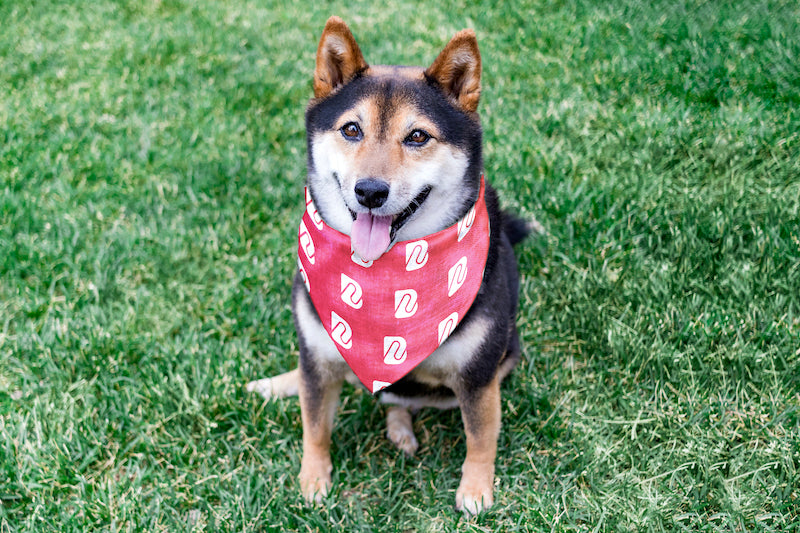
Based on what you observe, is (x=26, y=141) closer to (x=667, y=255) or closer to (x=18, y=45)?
(x=18, y=45)

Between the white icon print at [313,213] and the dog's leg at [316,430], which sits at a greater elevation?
the white icon print at [313,213]

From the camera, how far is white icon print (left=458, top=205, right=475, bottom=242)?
2453 millimetres

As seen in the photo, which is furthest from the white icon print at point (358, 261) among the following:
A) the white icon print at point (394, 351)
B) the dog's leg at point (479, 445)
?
the dog's leg at point (479, 445)

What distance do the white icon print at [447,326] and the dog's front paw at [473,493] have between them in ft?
2.16

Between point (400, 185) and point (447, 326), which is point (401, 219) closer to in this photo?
point (400, 185)

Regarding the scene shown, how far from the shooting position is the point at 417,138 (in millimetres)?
2334

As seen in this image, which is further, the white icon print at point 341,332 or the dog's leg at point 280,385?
the dog's leg at point 280,385

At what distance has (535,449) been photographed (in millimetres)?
2861

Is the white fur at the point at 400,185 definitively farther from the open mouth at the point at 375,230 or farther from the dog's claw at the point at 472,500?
the dog's claw at the point at 472,500

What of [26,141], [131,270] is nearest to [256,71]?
[26,141]

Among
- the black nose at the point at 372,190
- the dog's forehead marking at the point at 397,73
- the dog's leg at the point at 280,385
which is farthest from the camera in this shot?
the dog's leg at the point at 280,385

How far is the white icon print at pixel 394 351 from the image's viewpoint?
8.26 ft

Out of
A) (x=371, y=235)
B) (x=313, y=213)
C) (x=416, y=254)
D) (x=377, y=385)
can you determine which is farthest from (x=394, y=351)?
(x=313, y=213)

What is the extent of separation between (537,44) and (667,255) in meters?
2.65
